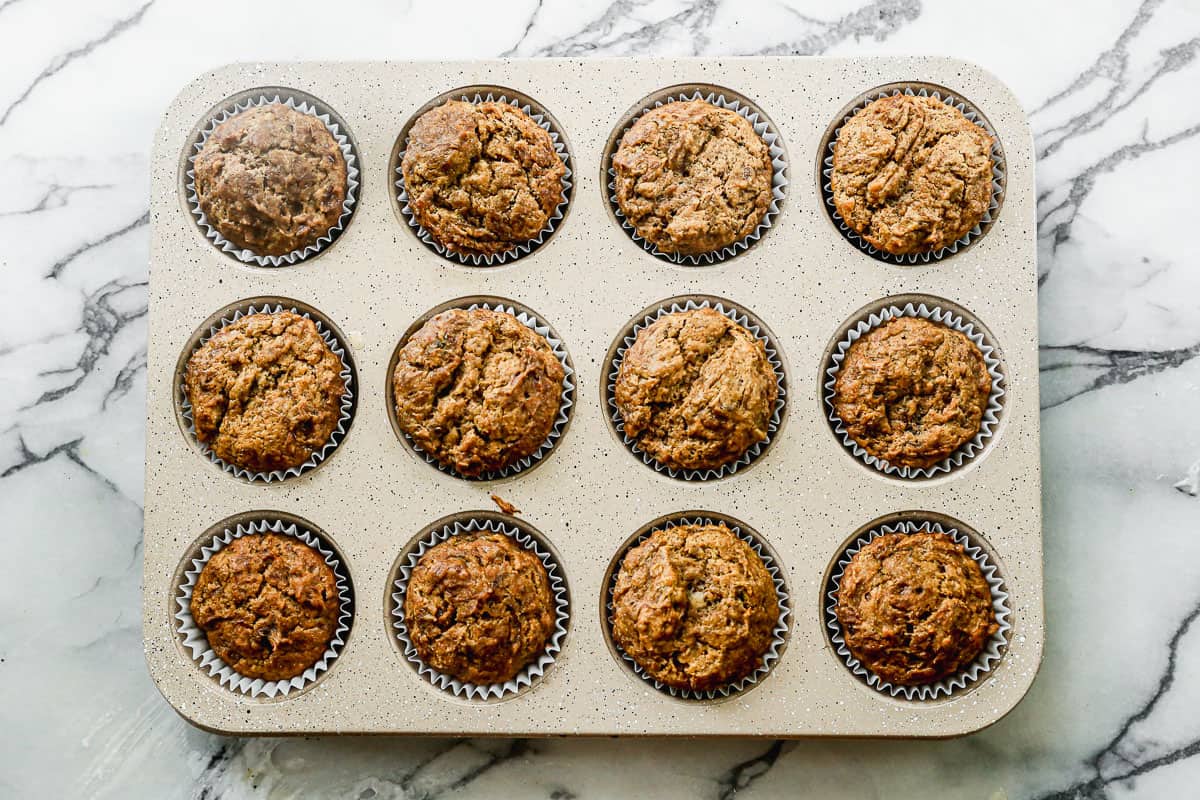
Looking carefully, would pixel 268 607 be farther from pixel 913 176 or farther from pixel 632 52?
pixel 913 176

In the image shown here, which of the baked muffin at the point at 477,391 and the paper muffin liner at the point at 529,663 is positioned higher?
the baked muffin at the point at 477,391

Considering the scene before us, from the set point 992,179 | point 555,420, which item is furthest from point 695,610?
point 992,179

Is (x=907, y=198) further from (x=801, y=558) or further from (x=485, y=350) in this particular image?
(x=485, y=350)

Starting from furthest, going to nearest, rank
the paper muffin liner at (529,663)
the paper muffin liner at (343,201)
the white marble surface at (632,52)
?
1. the white marble surface at (632,52)
2. the paper muffin liner at (343,201)
3. the paper muffin liner at (529,663)

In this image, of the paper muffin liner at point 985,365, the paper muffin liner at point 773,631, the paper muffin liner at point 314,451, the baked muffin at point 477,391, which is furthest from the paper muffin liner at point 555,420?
the paper muffin liner at point 985,365

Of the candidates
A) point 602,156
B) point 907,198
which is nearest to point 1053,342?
point 907,198

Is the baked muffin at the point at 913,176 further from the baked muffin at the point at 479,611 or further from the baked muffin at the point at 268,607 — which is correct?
the baked muffin at the point at 268,607

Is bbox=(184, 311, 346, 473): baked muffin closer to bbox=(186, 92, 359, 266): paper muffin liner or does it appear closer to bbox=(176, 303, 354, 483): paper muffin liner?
bbox=(176, 303, 354, 483): paper muffin liner
